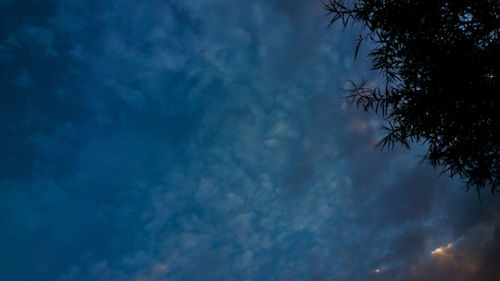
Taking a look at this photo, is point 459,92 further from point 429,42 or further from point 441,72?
point 429,42

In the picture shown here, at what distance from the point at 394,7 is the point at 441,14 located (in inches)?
53.4

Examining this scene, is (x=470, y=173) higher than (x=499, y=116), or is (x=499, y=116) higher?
(x=499, y=116)

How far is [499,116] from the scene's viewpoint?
240 inches

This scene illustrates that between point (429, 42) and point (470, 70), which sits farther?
point (429, 42)

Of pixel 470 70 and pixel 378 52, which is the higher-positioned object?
pixel 378 52

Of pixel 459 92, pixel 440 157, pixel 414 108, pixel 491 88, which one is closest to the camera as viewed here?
pixel 491 88

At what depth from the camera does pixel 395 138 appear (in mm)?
8422

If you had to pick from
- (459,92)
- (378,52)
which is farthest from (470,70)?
(378,52)

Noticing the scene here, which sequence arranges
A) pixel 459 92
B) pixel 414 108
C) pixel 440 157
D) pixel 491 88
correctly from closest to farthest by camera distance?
pixel 491 88 → pixel 459 92 → pixel 414 108 → pixel 440 157

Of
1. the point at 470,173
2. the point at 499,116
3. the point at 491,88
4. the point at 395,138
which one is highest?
the point at 395,138

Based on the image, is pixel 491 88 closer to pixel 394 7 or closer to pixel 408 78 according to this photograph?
pixel 408 78

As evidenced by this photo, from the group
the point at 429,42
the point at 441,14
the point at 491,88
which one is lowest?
the point at 491,88

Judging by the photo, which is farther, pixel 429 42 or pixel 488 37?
pixel 429 42

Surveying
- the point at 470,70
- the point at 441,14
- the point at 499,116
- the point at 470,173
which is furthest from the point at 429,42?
the point at 470,173
